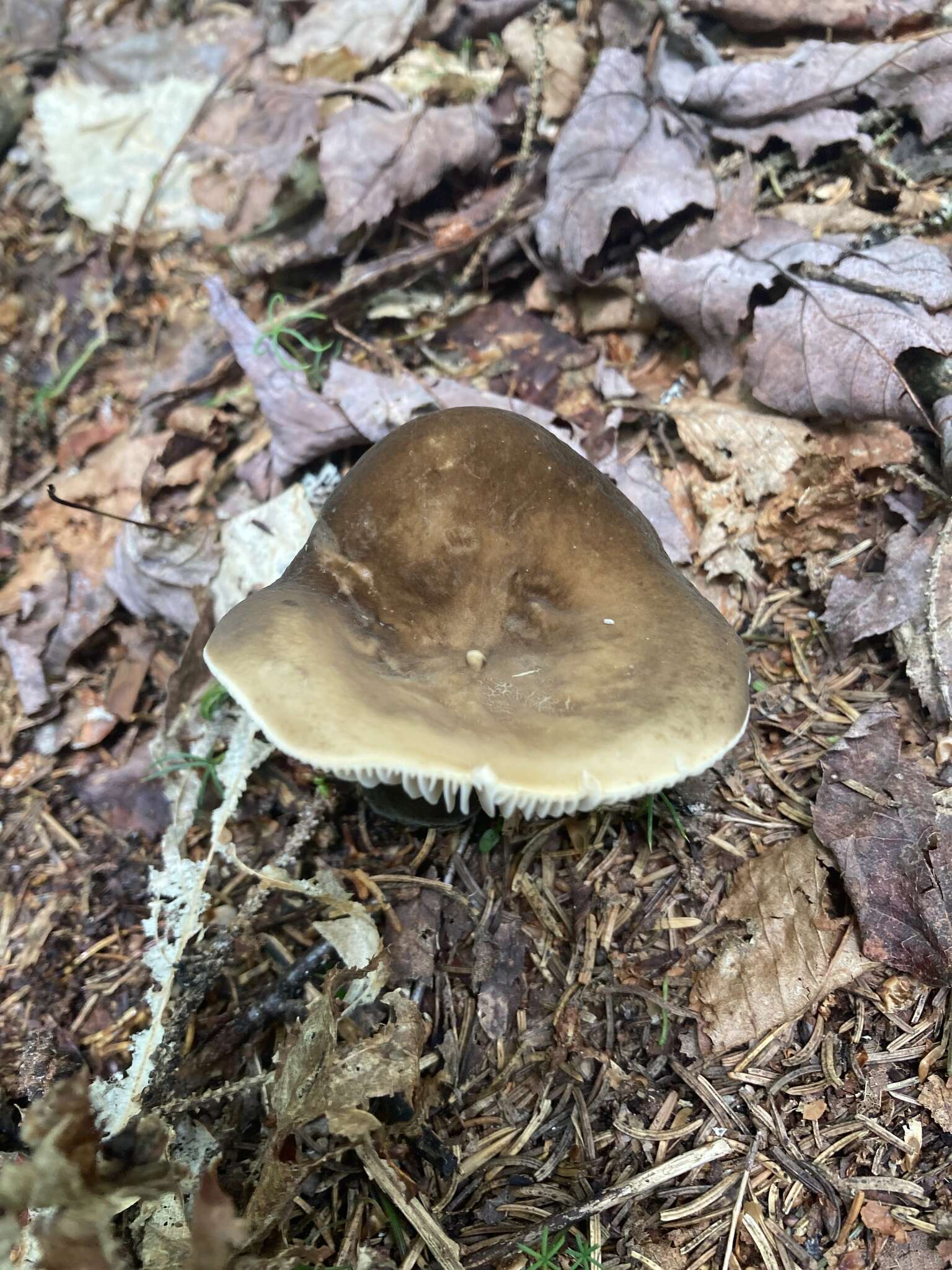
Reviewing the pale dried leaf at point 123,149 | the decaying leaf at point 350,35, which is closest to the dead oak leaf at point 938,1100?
the pale dried leaf at point 123,149

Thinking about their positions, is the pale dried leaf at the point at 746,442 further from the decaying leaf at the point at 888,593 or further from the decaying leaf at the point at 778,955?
the decaying leaf at the point at 778,955

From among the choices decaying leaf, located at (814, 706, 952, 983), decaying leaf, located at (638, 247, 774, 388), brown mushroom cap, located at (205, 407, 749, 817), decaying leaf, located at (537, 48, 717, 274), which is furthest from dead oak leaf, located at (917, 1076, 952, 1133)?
decaying leaf, located at (537, 48, 717, 274)

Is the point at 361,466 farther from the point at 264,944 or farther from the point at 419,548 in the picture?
the point at 264,944

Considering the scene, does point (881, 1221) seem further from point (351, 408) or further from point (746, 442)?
point (351, 408)

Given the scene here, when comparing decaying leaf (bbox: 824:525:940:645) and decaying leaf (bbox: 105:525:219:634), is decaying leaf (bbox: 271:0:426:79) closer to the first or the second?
decaying leaf (bbox: 105:525:219:634)

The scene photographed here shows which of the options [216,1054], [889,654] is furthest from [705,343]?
[216,1054]

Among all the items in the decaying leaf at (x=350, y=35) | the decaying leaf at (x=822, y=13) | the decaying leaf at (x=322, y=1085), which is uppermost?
the decaying leaf at (x=350, y=35)
